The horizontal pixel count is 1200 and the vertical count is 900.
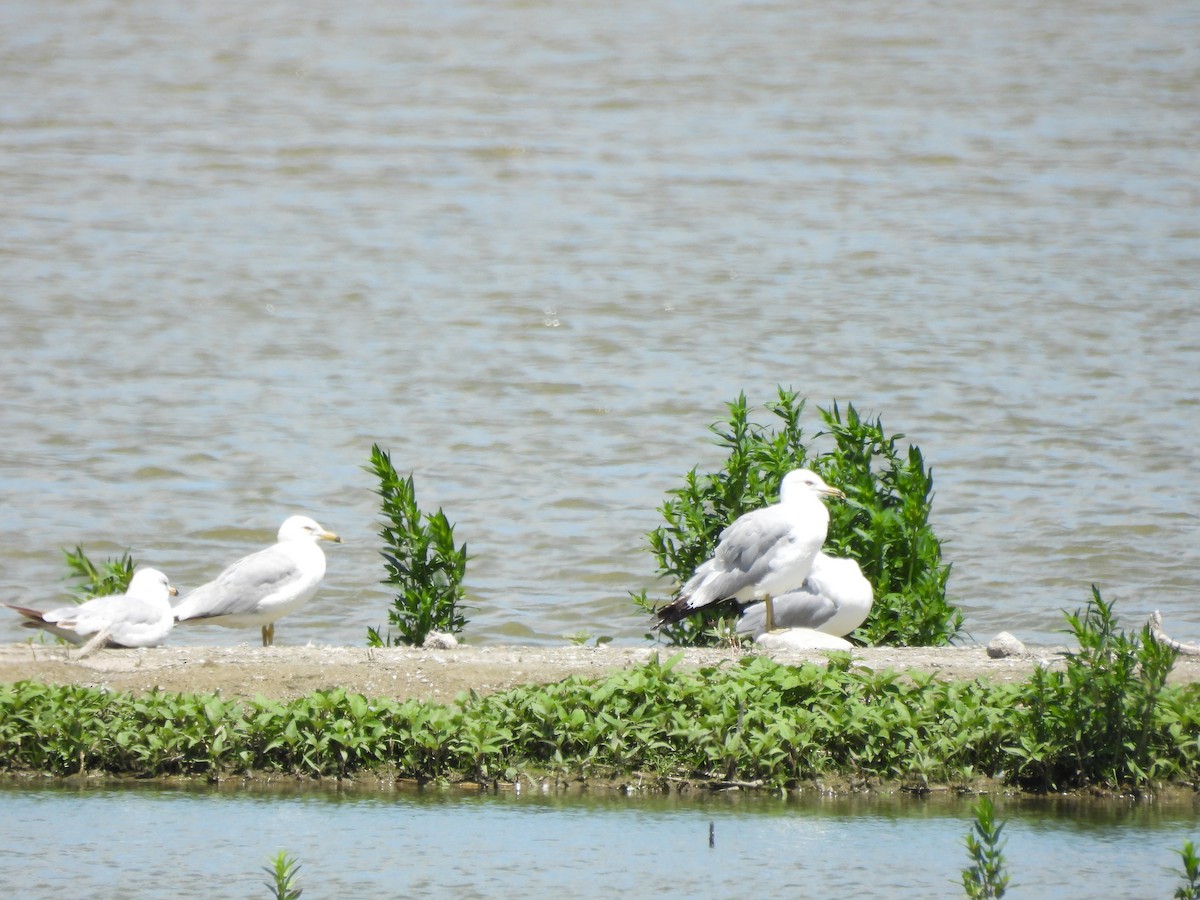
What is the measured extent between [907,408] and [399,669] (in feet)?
31.8

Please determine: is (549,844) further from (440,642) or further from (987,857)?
(440,642)

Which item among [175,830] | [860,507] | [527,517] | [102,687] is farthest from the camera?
[527,517]

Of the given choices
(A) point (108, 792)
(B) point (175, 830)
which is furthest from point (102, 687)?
(B) point (175, 830)

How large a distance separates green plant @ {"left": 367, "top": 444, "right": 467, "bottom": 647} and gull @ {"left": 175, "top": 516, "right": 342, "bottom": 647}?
1.39 feet

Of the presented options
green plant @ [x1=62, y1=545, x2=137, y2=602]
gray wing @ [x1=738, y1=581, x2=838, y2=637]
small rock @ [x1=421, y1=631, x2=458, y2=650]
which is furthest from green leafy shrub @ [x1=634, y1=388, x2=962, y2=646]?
green plant @ [x1=62, y1=545, x2=137, y2=602]

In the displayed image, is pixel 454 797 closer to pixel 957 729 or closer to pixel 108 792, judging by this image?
pixel 108 792

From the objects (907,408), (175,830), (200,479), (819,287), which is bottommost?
(175,830)

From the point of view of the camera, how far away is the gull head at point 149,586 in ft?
29.6

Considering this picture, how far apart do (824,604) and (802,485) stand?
59cm

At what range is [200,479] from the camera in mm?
14883

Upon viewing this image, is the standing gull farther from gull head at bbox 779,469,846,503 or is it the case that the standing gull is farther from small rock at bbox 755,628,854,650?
small rock at bbox 755,628,854,650

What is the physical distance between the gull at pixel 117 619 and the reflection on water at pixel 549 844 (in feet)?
6.65

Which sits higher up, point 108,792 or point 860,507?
point 860,507

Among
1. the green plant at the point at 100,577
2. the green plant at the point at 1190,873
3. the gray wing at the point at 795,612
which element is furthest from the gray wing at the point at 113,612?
the green plant at the point at 1190,873
